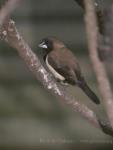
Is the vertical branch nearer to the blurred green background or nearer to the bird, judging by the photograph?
the bird

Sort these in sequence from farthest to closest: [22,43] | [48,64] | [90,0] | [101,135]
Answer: [101,135]
[48,64]
[22,43]
[90,0]

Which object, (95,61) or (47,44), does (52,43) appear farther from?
(95,61)

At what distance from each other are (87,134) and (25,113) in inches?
23.9

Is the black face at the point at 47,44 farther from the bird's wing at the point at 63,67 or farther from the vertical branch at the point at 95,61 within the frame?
the vertical branch at the point at 95,61

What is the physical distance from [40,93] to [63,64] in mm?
2814

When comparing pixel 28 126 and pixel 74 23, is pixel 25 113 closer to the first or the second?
pixel 28 126

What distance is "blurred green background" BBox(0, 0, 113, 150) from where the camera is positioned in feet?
18.0

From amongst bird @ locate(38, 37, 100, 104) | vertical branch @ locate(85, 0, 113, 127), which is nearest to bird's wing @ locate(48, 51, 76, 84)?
bird @ locate(38, 37, 100, 104)

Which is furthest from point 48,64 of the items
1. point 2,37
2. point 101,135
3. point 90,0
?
point 101,135

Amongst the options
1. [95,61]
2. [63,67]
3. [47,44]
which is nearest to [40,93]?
[47,44]

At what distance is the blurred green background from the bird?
7.41ft

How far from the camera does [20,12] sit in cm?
558

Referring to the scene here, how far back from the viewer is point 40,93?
18.9ft

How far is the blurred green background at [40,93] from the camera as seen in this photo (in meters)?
5.50
